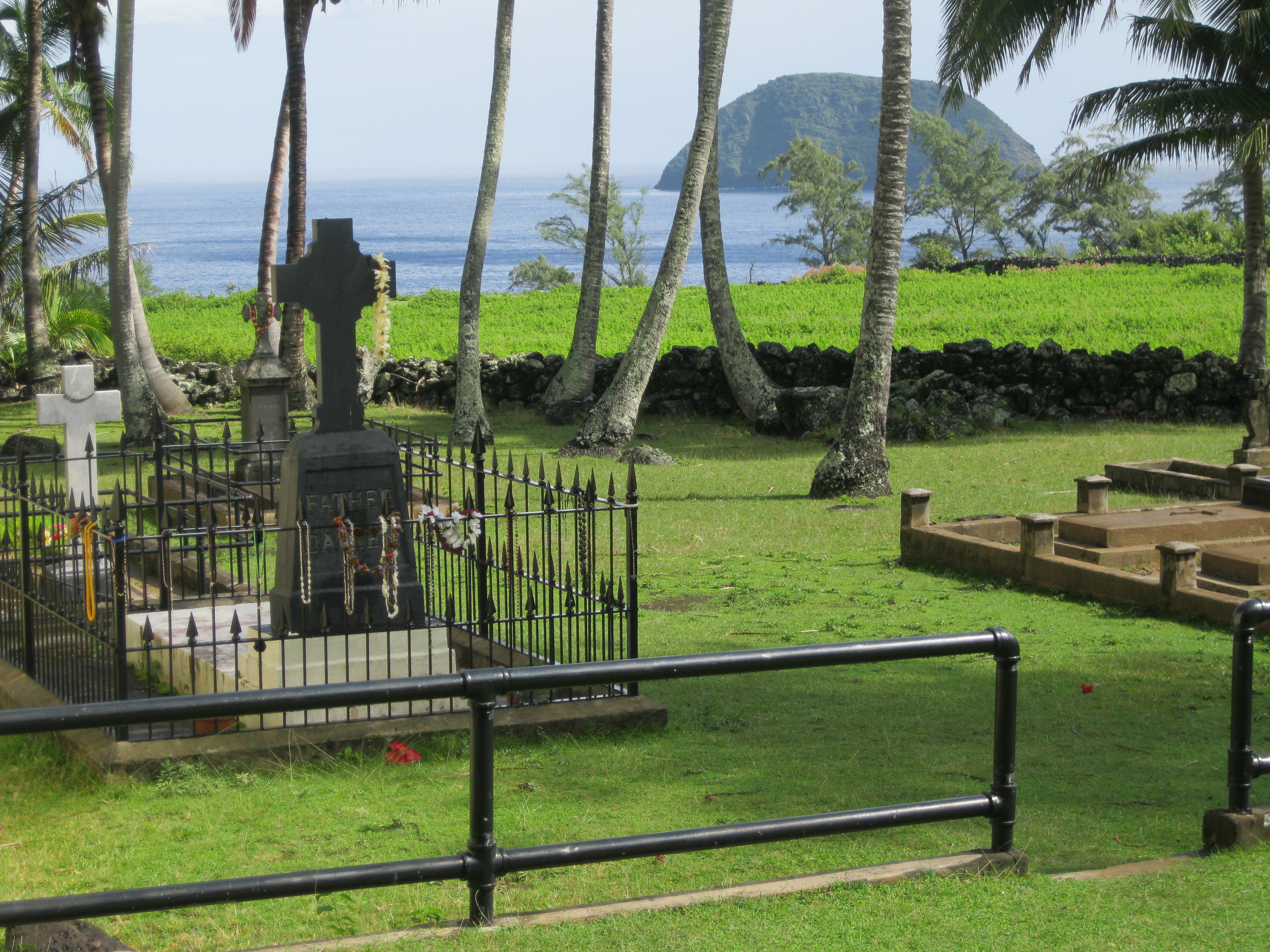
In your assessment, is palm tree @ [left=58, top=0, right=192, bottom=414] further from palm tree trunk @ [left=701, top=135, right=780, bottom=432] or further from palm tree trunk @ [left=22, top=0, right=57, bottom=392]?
palm tree trunk @ [left=701, top=135, right=780, bottom=432]

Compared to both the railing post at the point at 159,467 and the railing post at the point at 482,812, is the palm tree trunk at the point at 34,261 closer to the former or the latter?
the railing post at the point at 159,467

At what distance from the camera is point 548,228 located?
87312 millimetres

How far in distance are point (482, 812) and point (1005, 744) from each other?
1.61 meters

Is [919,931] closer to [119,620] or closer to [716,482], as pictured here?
[119,620]

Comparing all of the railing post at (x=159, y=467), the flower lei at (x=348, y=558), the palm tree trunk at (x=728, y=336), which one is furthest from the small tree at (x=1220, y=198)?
the flower lei at (x=348, y=558)

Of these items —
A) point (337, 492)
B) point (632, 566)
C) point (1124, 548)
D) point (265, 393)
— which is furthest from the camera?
point (265, 393)

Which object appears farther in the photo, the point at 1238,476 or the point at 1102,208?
the point at 1102,208

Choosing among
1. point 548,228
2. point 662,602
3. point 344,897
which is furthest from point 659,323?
point 548,228

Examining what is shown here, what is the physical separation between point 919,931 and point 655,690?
439 centimetres

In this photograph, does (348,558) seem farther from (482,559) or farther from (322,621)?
(482,559)

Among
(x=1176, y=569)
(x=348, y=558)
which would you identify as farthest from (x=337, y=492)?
(x=1176, y=569)

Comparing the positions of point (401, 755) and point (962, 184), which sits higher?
point (962, 184)

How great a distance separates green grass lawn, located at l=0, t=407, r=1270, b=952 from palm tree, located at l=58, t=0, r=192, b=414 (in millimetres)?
14992

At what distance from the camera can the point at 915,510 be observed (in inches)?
460
